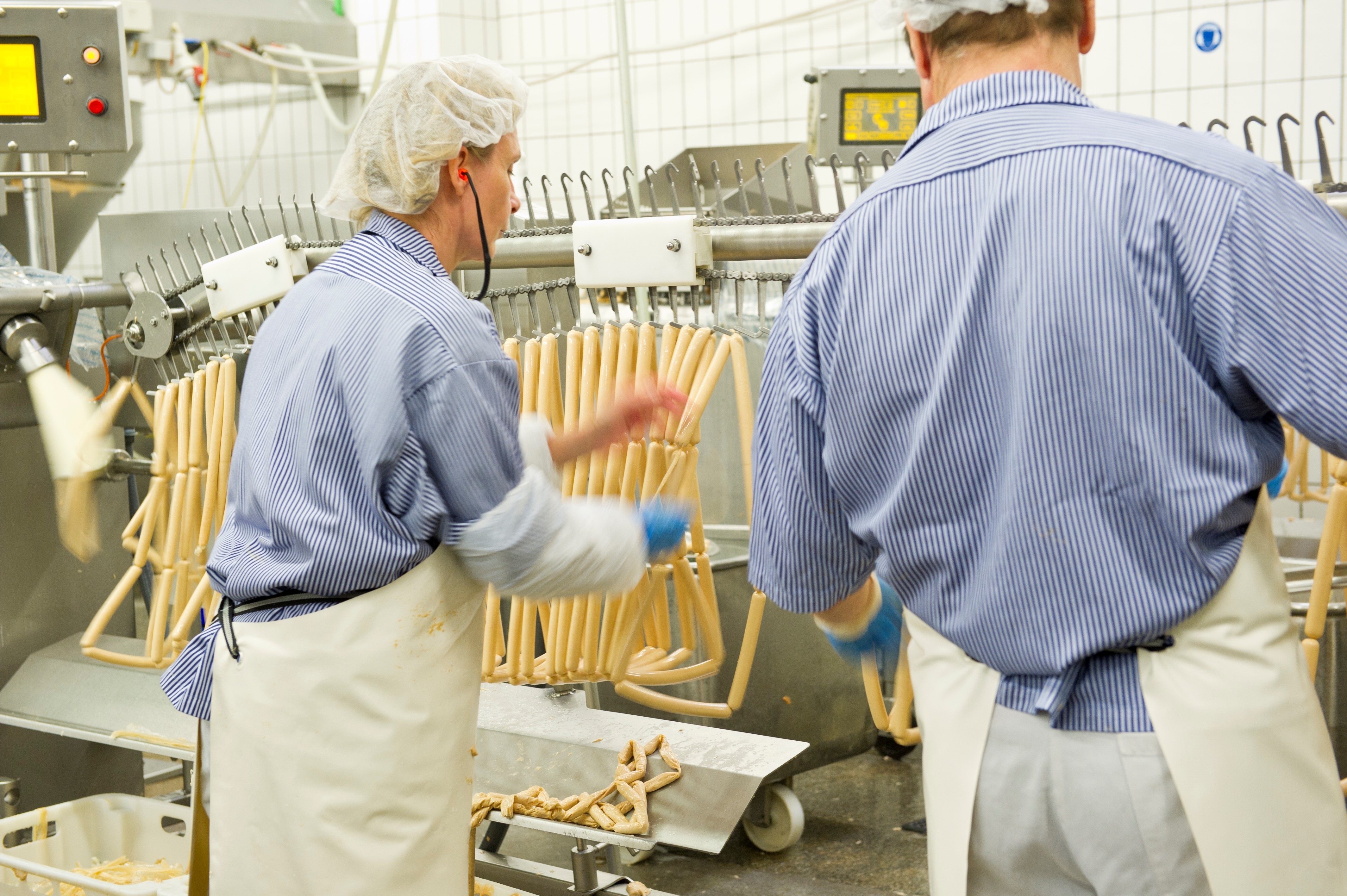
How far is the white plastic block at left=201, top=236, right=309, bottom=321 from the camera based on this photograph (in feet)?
8.26

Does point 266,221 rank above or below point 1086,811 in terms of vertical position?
above

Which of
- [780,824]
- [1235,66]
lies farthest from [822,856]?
[1235,66]

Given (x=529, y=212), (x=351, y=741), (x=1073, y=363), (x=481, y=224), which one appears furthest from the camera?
(x=529, y=212)

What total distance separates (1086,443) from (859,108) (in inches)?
135

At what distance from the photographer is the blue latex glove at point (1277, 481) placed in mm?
1134

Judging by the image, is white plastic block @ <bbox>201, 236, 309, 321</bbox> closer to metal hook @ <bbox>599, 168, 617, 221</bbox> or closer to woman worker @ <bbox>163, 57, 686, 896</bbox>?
metal hook @ <bbox>599, 168, 617, 221</bbox>

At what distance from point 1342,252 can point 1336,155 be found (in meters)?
3.93

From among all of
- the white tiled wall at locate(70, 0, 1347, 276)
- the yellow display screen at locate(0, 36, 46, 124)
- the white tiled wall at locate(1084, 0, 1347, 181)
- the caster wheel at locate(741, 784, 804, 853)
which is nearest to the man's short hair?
the caster wheel at locate(741, 784, 804, 853)

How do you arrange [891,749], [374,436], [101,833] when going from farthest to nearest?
1. [891,749]
2. [101,833]
3. [374,436]

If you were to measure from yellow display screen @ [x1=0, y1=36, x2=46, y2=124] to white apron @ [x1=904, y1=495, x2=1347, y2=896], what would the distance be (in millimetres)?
2640

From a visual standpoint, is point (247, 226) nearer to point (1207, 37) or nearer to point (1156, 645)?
point (1156, 645)

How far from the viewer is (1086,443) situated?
41.9 inches

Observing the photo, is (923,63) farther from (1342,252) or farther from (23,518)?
(23,518)

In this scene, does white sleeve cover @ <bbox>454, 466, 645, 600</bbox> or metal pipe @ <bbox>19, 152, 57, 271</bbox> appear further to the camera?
metal pipe @ <bbox>19, 152, 57, 271</bbox>
